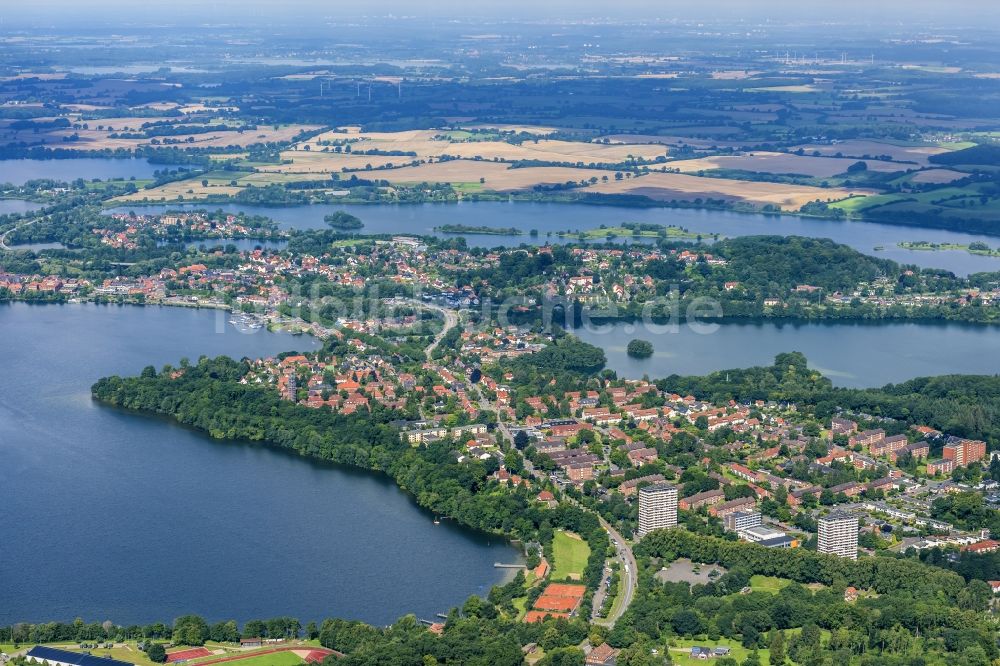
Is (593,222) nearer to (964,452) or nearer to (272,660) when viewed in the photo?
(964,452)

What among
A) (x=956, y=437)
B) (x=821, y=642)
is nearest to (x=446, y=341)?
(x=956, y=437)

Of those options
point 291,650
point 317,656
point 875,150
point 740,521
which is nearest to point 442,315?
point 740,521

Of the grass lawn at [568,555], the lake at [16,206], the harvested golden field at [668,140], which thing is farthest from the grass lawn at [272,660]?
the harvested golden field at [668,140]

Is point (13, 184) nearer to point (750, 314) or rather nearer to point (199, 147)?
point (199, 147)

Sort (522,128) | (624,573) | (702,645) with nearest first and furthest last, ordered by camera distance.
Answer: (702,645) → (624,573) → (522,128)

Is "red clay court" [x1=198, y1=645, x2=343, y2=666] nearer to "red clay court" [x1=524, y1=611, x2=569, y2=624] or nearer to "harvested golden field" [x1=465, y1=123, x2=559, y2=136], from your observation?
"red clay court" [x1=524, y1=611, x2=569, y2=624]

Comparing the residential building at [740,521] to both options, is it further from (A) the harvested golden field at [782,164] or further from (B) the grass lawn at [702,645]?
(A) the harvested golden field at [782,164]

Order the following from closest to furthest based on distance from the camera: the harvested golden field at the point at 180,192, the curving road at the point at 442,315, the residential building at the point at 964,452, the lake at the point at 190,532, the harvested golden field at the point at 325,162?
the lake at the point at 190,532 → the residential building at the point at 964,452 → the curving road at the point at 442,315 → the harvested golden field at the point at 180,192 → the harvested golden field at the point at 325,162
